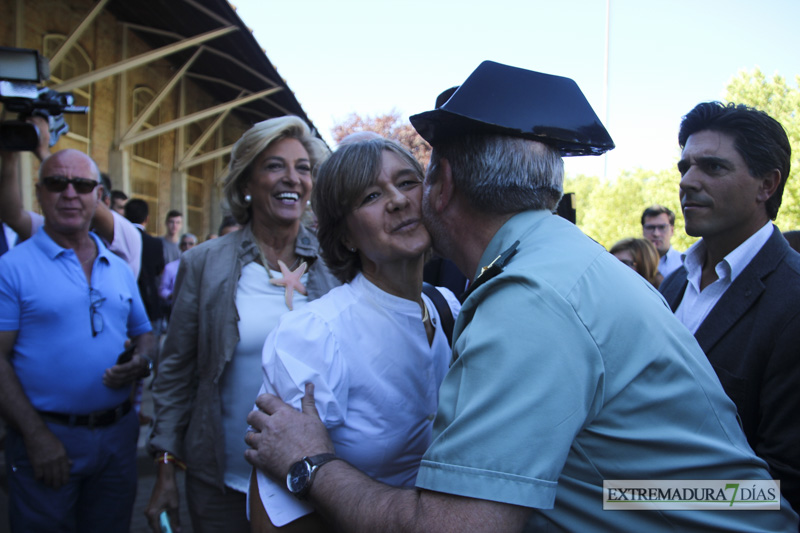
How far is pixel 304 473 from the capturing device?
4.30ft

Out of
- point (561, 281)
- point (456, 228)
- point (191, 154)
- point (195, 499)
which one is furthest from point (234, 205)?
point (191, 154)

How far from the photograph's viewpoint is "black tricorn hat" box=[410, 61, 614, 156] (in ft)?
4.08

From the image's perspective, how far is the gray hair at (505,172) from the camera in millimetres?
1262

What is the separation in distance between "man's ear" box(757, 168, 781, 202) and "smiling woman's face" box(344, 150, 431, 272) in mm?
1488

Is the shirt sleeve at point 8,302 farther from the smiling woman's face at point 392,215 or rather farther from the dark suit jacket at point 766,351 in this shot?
the dark suit jacket at point 766,351

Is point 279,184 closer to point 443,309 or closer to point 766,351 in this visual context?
point 443,309

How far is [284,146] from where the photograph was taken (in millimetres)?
2822

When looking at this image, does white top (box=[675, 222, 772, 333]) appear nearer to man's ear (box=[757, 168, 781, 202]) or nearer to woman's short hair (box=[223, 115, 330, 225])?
man's ear (box=[757, 168, 781, 202])

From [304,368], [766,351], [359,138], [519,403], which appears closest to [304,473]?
[304,368]

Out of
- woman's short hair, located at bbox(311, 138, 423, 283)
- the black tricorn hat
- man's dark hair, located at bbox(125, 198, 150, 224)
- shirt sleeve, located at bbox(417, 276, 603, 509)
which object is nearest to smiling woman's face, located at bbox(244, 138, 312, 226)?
woman's short hair, located at bbox(311, 138, 423, 283)

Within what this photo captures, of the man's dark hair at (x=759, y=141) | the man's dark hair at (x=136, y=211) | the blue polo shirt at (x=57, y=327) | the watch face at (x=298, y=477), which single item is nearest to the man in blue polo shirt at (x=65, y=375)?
the blue polo shirt at (x=57, y=327)

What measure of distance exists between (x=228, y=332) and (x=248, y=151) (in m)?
0.93

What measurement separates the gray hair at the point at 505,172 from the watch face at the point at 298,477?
2.42 feet

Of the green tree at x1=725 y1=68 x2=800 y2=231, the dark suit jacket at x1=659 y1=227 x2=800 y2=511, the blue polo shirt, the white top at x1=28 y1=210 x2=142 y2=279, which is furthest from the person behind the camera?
the green tree at x1=725 y1=68 x2=800 y2=231
